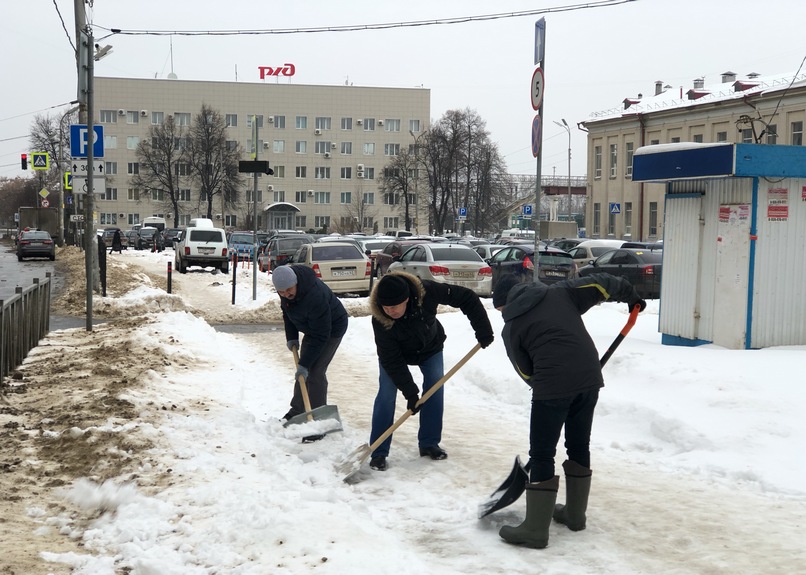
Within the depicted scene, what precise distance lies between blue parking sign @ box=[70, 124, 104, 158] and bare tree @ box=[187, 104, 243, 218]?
7099 cm

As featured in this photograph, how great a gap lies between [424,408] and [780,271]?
17.5 ft

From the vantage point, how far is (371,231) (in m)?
99.7

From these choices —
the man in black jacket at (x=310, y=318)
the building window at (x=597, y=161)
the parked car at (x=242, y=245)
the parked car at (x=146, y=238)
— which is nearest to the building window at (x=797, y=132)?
the building window at (x=597, y=161)

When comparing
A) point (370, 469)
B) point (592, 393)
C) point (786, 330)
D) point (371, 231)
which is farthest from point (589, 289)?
point (371, 231)

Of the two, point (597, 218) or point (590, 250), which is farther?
point (597, 218)

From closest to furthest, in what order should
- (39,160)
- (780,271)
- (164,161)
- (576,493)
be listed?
(576,493) → (780,271) → (39,160) → (164,161)

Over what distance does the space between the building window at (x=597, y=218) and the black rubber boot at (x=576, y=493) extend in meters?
57.1

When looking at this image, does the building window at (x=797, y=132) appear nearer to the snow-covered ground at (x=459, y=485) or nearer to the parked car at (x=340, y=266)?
the parked car at (x=340, y=266)

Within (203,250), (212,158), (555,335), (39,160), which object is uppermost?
(212,158)

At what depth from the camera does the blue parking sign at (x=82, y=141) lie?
1636cm

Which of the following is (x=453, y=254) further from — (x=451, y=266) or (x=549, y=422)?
(x=549, y=422)

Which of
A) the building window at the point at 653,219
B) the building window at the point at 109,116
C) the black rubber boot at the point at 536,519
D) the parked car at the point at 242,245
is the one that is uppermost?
the building window at the point at 109,116

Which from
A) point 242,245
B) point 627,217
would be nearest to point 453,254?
point 242,245

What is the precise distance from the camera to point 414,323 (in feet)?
21.8
